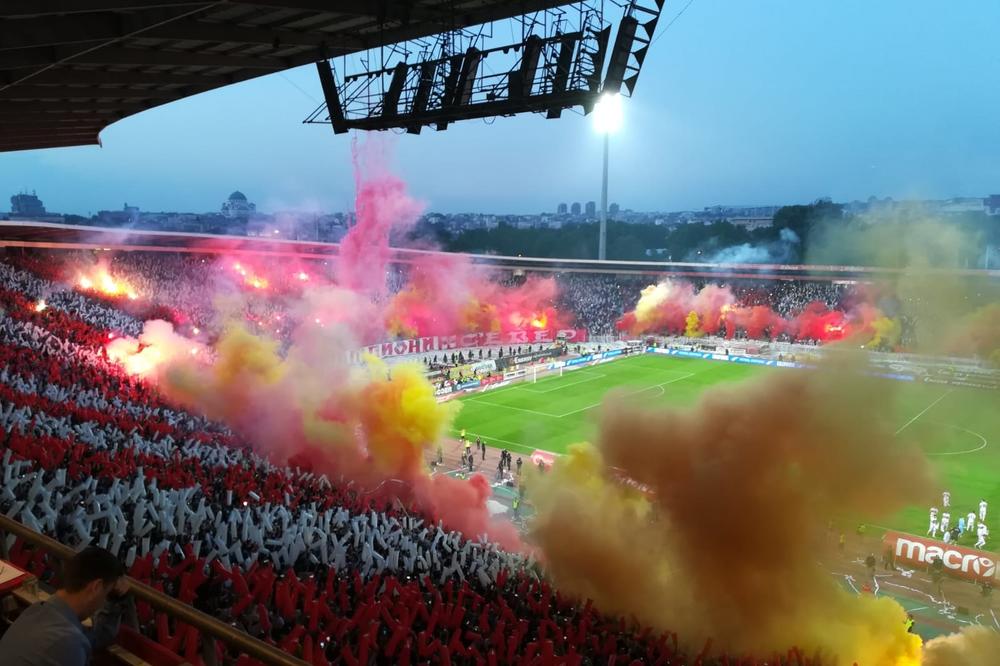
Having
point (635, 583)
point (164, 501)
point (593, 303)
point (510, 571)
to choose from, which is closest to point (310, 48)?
point (164, 501)

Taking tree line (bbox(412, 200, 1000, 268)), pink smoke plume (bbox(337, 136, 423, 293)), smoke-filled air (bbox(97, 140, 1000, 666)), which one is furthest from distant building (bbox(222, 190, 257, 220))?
smoke-filled air (bbox(97, 140, 1000, 666))

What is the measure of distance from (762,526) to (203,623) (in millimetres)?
8748

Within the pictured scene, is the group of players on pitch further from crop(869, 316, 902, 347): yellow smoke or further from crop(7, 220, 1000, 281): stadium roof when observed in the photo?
crop(7, 220, 1000, 281): stadium roof

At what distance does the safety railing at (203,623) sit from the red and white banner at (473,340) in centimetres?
3032

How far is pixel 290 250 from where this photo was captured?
41750mm

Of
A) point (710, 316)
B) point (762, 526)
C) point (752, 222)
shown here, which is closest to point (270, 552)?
point (762, 526)

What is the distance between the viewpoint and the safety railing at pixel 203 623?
2.34 metres

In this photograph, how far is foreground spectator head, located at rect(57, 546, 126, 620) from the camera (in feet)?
8.25

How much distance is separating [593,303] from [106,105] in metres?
42.6

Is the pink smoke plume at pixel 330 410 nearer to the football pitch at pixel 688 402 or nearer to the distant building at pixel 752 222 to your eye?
the football pitch at pixel 688 402

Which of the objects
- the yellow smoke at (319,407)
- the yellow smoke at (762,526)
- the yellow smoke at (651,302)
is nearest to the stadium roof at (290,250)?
the yellow smoke at (651,302)

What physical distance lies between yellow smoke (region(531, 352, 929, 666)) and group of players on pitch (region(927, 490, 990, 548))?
302 inches

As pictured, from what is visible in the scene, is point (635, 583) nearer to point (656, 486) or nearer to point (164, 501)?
point (656, 486)

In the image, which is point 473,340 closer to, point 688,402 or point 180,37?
point 688,402
